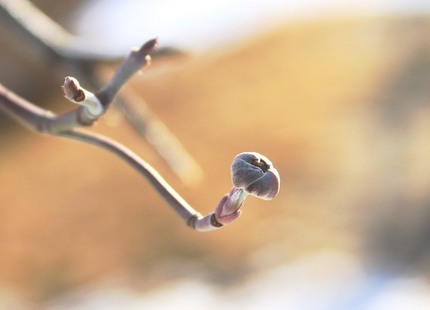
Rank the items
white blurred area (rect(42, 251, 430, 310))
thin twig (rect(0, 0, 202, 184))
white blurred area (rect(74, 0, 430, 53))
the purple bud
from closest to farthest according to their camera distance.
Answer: the purple bud → thin twig (rect(0, 0, 202, 184)) → white blurred area (rect(42, 251, 430, 310)) → white blurred area (rect(74, 0, 430, 53))

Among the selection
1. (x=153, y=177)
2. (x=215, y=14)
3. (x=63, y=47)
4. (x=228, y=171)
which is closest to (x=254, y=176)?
(x=153, y=177)

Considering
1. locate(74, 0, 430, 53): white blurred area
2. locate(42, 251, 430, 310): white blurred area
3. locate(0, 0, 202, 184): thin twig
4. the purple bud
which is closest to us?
the purple bud

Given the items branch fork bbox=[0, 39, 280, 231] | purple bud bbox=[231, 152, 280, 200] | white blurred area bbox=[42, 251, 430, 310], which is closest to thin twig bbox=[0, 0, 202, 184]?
branch fork bbox=[0, 39, 280, 231]

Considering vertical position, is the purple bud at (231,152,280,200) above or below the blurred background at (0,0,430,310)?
above

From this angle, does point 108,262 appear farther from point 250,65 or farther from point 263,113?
point 250,65

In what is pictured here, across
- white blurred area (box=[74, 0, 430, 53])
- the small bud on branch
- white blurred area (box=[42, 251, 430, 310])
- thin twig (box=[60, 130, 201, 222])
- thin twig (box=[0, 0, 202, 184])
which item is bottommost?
white blurred area (box=[42, 251, 430, 310])

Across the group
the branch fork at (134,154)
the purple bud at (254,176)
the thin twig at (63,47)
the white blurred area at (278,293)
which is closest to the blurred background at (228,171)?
the white blurred area at (278,293)

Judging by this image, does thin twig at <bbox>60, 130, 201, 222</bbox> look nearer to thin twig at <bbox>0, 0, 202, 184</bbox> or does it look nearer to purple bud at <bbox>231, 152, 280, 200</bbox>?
purple bud at <bbox>231, 152, 280, 200</bbox>
